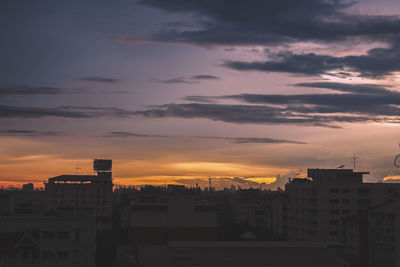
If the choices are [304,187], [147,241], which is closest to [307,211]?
[304,187]

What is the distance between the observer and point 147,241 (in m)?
73.9

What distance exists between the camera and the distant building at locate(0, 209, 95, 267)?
140 ft

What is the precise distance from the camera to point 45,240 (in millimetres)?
44344

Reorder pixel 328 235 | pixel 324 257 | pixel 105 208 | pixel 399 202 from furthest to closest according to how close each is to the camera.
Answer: pixel 105 208, pixel 328 235, pixel 399 202, pixel 324 257

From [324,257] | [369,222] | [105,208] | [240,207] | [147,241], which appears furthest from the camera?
[240,207]

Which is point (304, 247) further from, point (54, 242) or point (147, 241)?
point (147, 241)

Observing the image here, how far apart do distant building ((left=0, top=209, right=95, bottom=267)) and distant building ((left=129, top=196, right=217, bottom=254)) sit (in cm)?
2831

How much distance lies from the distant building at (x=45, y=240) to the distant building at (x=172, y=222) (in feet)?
92.9

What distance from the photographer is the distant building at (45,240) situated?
42.8 metres

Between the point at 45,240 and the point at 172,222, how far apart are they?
32.6 m

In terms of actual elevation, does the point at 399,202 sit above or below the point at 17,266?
above

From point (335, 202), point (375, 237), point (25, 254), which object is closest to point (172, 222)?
point (375, 237)

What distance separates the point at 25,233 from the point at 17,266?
261 cm

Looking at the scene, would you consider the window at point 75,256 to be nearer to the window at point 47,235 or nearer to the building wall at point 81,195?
the window at point 47,235
